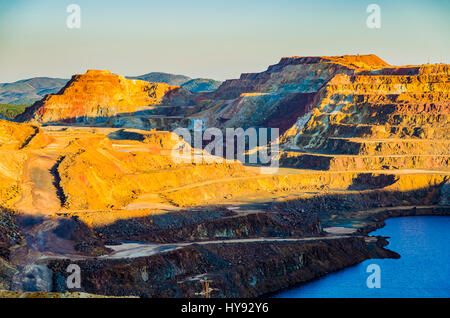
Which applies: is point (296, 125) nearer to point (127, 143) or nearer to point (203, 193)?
point (127, 143)

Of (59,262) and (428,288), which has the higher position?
(59,262)

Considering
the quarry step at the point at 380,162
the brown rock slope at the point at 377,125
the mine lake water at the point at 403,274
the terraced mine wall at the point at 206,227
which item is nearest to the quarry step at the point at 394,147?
the brown rock slope at the point at 377,125

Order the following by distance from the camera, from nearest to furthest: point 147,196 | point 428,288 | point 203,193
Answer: point 428,288 → point 147,196 → point 203,193

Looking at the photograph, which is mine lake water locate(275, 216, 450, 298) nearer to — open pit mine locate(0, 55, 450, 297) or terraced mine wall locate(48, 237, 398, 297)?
terraced mine wall locate(48, 237, 398, 297)

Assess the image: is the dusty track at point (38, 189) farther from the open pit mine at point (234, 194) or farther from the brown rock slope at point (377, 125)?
the brown rock slope at point (377, 125)

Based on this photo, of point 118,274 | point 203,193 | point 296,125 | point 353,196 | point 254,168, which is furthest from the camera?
point 296,125

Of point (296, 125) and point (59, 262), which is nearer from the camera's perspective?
point (59, 262)

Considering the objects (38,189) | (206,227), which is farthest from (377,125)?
(38,189)

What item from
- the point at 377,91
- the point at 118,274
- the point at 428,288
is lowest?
the point at 428,288

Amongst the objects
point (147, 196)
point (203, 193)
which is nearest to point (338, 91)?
point (203, 193)
